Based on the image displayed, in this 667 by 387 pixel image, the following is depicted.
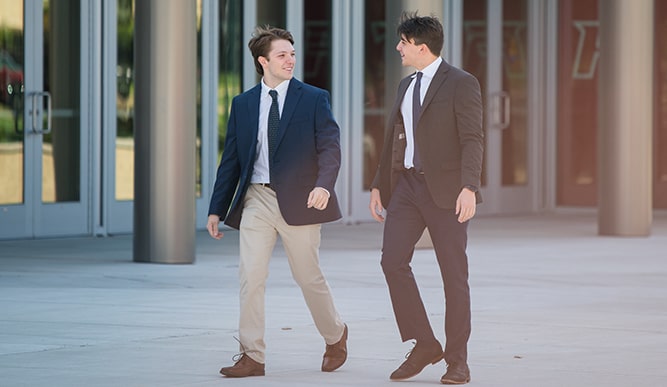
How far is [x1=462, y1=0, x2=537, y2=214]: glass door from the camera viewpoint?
68.1ft

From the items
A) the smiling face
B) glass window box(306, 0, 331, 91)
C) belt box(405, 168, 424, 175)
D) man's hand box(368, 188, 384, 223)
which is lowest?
man's hand box(368, 188, 384, 223)

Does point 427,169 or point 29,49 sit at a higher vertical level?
point 29,49

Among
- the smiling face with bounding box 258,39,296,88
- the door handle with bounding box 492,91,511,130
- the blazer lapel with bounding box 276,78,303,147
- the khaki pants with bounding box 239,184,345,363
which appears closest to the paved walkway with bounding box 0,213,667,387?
the khaki pants with bounding box 239,184,345,363

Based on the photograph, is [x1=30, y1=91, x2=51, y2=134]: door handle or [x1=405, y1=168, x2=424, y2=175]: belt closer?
[x1=405, y1=168, x2=424, y2=175]: belt

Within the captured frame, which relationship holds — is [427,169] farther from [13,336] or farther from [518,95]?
[518,95]

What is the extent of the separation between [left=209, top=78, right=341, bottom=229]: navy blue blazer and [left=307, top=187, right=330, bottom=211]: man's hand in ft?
0.19

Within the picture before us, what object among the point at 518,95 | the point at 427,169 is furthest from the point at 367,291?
the point at 518,95

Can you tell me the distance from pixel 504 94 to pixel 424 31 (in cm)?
1446

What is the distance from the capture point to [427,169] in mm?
6836

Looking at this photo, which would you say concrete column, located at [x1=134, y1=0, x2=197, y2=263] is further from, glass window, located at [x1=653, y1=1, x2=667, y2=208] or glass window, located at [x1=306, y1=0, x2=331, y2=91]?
glass window, located at [x1=653, y1=1, x2=667, y2=208]

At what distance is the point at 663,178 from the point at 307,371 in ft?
50.0

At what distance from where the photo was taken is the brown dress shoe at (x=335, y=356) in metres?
7.14

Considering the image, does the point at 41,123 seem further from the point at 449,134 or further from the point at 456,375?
the point at 456,375

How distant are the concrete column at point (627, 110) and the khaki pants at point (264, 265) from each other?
9980 millimetres
